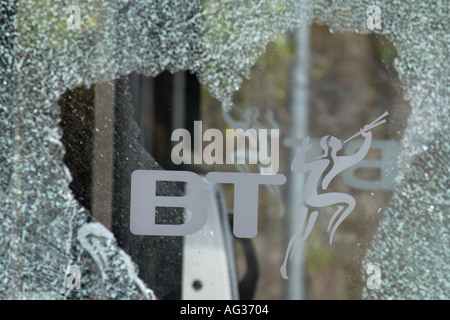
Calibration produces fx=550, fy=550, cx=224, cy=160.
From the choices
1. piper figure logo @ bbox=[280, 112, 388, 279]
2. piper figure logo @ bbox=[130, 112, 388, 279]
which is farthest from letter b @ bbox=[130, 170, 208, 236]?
piper figure logo @ bbox=[280, 112, 388, 279]

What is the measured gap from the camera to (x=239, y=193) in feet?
4.30

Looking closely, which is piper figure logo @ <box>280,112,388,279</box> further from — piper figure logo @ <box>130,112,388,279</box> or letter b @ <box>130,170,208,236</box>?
letter b @ <box>130,170,208,236</box>

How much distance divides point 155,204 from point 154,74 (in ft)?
1.02

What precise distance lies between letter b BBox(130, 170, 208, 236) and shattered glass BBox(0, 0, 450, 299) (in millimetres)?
25

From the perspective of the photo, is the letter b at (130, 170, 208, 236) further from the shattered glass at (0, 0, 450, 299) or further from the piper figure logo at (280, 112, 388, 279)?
the piper figure logo at (280, 112, 388, 279)

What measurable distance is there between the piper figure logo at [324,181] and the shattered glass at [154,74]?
0.32 ft

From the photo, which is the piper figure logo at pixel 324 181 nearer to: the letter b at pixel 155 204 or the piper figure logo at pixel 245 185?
the piper figure logo at pixel 245 185

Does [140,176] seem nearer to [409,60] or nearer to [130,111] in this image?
[130,111]

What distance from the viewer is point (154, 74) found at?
132cm

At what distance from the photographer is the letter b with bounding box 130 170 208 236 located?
4.31 ft

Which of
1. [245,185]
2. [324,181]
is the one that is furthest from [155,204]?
[324,181]

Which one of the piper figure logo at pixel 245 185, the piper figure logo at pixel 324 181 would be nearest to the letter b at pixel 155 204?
the piper figure logo at pixel 245 185

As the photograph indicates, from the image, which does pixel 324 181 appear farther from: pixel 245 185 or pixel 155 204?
pixel 155 204
